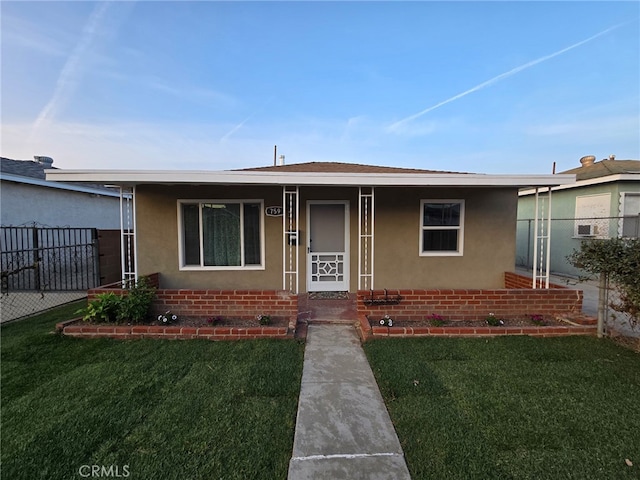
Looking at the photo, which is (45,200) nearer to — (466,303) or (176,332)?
(176,332)

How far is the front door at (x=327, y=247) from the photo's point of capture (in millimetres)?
6430

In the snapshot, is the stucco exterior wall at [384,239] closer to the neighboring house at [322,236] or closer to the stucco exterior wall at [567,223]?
the neighboring house at [322,236]

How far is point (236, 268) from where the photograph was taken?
6.21 m

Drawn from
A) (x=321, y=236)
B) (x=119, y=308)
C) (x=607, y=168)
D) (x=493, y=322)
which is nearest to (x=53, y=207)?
(x=119, y=308)

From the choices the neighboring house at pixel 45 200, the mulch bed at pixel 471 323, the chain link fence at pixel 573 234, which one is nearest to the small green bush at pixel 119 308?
the mulch bed at pixel 471 323

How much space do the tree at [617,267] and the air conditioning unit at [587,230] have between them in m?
6.16

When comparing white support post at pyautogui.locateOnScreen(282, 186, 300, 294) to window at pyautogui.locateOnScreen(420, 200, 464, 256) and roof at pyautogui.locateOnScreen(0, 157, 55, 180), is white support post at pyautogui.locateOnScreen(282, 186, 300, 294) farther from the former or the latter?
roof at pyautogui.locateOnScreen(0, 157, 55, 180)

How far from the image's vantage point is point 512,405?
8.68 feet

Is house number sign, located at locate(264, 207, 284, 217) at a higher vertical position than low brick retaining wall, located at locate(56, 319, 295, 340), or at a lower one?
higher

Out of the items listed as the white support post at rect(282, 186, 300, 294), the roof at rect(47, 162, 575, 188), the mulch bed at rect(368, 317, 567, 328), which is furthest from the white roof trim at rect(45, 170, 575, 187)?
the mulch bed at rect(368, 317, 567, 328)

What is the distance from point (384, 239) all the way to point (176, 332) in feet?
13.8

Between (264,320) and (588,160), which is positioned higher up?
(588,160)

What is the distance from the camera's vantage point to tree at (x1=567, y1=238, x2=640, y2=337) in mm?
3695

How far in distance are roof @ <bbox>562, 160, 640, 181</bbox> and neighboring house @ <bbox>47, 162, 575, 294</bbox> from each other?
551cm
